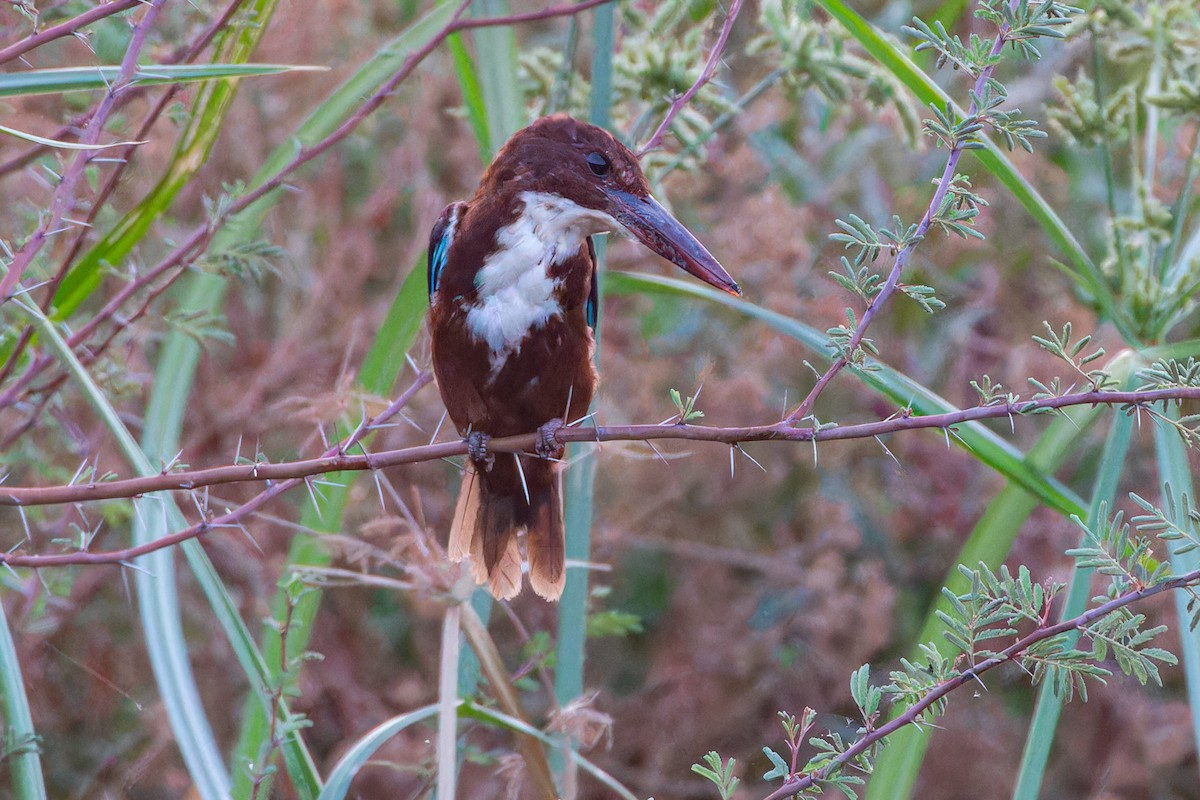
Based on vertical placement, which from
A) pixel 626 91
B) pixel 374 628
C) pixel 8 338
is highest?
pixel 626 91

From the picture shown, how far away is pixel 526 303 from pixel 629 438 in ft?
2.13

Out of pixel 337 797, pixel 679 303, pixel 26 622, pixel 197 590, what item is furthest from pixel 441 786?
pixel 197 590

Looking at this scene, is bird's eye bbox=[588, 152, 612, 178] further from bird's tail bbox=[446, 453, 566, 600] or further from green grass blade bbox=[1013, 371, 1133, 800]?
green grass blade bbox=[1013, 371, 1133, 800]

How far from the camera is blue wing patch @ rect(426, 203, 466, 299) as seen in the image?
6.37 feet

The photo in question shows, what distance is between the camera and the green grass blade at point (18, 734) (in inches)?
55.6

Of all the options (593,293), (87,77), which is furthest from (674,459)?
(87,77)

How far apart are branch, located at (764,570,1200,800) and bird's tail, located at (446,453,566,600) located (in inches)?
34.8

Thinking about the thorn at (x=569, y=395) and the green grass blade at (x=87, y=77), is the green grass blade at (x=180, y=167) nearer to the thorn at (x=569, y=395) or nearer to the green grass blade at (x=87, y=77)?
the green grass blade at (x=87, y=77)

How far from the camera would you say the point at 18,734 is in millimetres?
1428

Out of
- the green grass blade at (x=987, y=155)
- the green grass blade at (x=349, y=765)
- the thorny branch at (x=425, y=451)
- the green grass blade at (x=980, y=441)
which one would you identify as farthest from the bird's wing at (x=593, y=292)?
the green grass blade at (x=349, y=765)

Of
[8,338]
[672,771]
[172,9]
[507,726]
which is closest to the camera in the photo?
[507,726]

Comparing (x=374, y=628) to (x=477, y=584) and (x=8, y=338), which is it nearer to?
(x=477, y=584)

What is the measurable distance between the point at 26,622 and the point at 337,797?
109 centimetres

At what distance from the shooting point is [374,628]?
10.2ft
